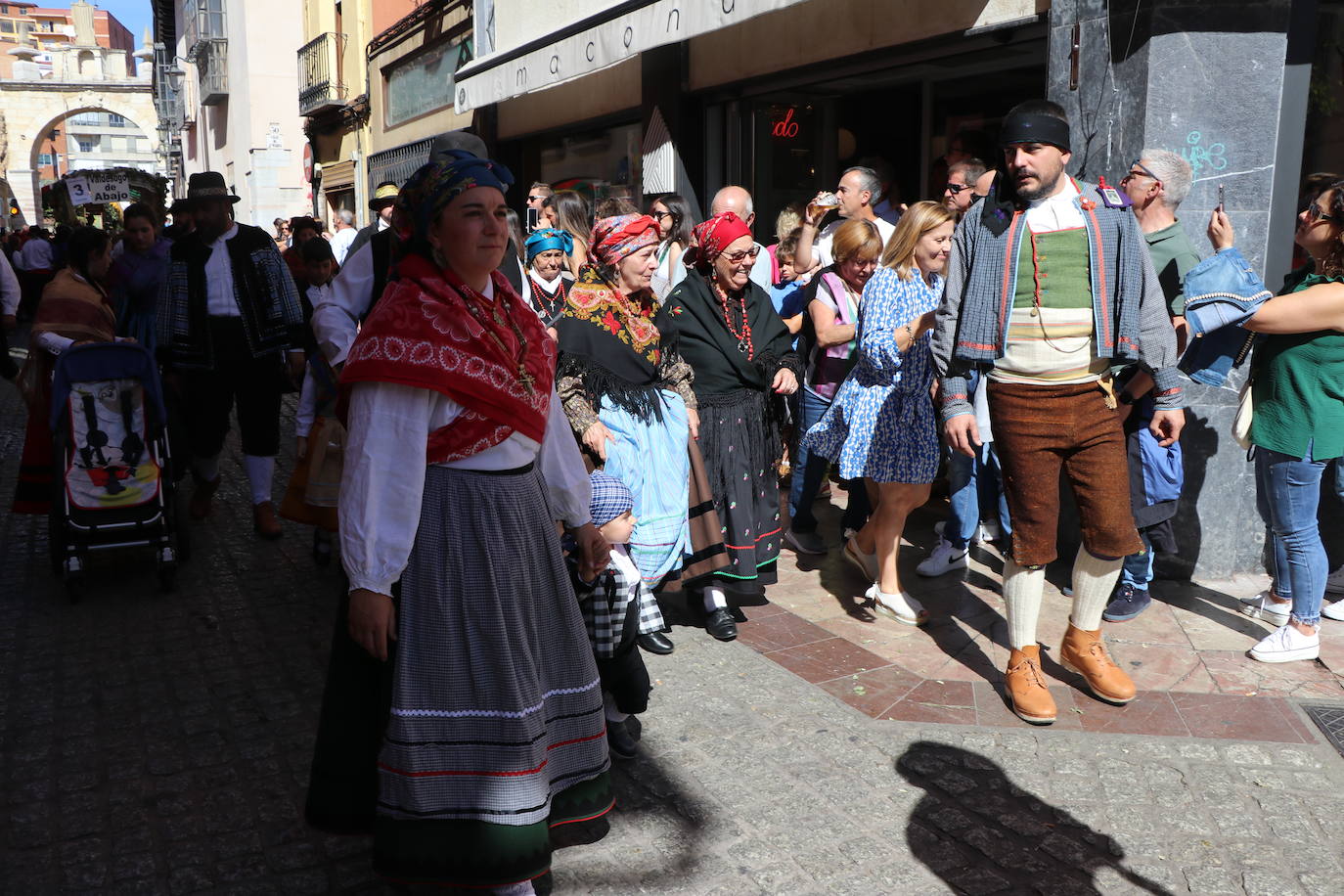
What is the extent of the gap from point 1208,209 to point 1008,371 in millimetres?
2034

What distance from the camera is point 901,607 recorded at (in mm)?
5109

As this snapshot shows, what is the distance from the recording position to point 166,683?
4469 mm

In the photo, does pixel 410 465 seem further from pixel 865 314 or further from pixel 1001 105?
pixel 1001 105

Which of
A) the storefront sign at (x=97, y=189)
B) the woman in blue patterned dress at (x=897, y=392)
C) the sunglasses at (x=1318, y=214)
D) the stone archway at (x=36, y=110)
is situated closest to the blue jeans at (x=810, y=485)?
the woman in blue patterned dress at (x=897, y=392)

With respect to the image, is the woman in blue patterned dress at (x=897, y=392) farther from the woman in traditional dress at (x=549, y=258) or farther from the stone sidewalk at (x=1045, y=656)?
the woman in traditional dress at (x=549, y=258)

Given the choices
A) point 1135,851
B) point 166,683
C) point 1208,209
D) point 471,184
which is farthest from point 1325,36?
point 166,683

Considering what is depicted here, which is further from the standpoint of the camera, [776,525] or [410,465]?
[776,525]

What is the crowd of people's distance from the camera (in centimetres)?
262

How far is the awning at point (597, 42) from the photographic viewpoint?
7.65 metres

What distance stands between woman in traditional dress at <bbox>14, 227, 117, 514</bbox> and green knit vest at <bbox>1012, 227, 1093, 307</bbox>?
485cm

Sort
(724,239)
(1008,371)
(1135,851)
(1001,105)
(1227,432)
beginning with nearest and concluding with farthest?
(1135,851), (1008,371), (724,239), (1227,432), (1001,105)

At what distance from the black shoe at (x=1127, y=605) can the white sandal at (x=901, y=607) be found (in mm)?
830

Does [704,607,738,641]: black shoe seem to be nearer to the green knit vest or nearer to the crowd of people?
the crowd of people

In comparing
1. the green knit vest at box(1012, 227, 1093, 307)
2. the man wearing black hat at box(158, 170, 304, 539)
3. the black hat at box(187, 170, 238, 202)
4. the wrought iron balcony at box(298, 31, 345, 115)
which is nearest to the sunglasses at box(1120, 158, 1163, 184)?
the green knit vest at box(1012, 227, 1093, 307)
